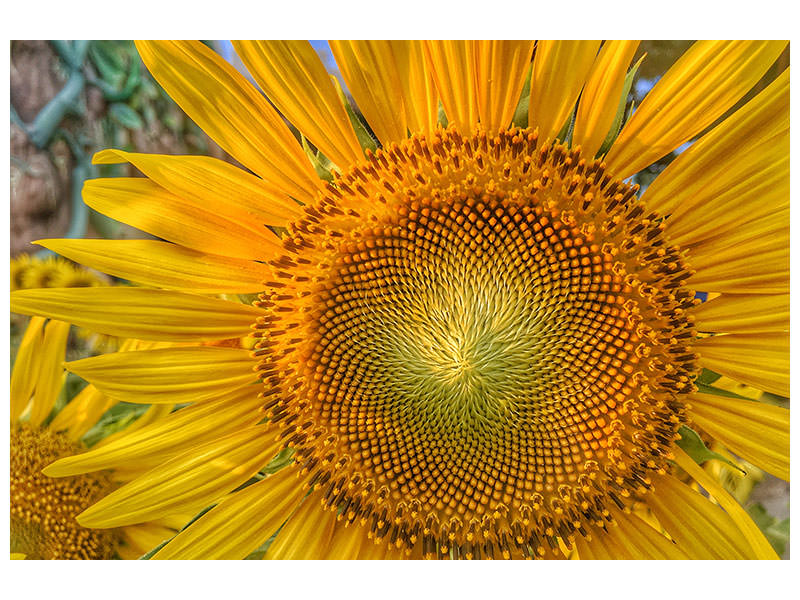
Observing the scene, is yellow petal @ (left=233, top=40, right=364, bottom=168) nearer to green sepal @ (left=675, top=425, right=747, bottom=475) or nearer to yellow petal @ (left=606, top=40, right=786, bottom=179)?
yellow petal @ (left=606, top=40, right=786, bottom=179)

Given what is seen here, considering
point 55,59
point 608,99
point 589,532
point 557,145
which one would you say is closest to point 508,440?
point 589,532

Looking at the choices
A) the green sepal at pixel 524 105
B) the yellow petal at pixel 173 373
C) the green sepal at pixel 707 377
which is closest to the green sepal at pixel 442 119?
the green sepal at pixel 524 105

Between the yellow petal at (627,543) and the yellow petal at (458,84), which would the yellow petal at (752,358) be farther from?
the yellow petal at (458,84)

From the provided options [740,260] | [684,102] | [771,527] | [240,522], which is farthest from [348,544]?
[684,102]

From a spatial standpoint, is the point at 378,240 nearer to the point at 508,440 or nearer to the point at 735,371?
the point at 508,440

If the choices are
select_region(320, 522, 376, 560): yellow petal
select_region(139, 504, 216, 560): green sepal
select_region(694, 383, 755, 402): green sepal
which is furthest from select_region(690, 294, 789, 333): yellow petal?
select_region(139, 504, 216, 560): green sepal
